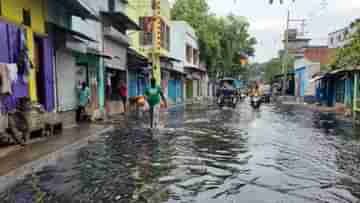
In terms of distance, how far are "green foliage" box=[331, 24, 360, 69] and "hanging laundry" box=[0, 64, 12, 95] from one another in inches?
658

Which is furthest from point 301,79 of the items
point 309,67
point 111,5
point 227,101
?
point 111,5

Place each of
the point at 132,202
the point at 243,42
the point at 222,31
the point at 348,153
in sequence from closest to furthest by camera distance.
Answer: the point at 132,202, the point at 348,153, the point at 222,31, the point at 243,42

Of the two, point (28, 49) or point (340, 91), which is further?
point (340, 91)

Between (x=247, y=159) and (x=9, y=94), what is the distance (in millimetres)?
6376

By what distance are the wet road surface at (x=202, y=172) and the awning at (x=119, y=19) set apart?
338 inches

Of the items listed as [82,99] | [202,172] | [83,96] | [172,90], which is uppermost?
[172,90]

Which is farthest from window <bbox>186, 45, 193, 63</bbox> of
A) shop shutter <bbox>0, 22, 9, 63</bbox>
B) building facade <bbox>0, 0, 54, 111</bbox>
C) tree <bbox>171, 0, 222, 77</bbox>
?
shop shutter <bbox>0, 22, 9, 63</bbox>

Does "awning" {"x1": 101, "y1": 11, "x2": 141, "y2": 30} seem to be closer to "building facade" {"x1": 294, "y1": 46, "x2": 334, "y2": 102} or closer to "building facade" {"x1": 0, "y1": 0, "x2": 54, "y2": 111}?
"building facade" {"x1": 0, "y1": 0, "x2": 54, "y2": 111}

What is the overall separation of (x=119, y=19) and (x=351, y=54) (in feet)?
43.8

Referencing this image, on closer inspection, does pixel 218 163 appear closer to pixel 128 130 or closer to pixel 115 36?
pixel 128 130

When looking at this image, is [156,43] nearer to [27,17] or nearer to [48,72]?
[48,72]

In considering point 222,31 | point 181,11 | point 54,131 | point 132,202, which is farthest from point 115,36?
point 222,31

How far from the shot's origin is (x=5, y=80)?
830cm

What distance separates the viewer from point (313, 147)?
30.4 feet
